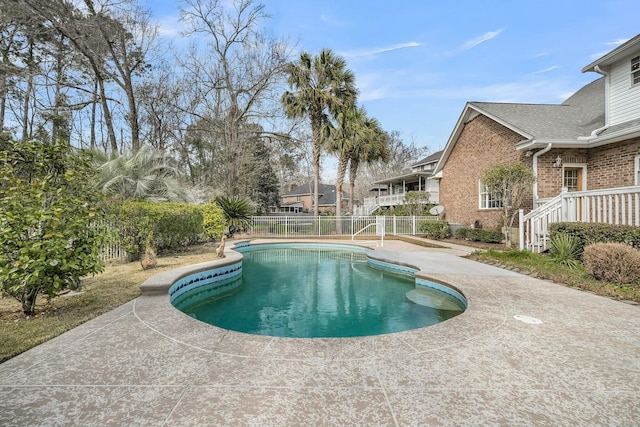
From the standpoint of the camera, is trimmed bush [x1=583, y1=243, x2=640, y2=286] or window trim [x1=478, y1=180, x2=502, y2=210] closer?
trimmed bush [x1=583, y1=243, x2=640, y2=286]

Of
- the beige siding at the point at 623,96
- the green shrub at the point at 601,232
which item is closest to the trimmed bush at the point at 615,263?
the green shrub at the point at 601,232

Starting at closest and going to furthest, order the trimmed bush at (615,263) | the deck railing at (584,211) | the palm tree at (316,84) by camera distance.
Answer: the trimmed bush at (615,263)
the deck railing at (584,211)
the palm tree at (316,84)

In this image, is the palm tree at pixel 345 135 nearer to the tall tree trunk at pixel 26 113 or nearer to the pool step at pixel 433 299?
the pool step at pixel 433 299

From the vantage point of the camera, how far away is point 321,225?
17.6 metres

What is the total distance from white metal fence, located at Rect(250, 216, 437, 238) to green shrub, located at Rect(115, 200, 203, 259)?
6207 millimetres

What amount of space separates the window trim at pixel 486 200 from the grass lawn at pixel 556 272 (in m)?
4.52

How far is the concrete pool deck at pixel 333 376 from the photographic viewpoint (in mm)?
1884

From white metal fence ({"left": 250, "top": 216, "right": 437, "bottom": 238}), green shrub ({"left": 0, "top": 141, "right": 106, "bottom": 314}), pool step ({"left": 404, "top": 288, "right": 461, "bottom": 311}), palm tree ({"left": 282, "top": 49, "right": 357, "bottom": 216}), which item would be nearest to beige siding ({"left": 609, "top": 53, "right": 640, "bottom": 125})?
pool step ({"left": 404, "top": 288, "right": 461, "bottom": 311})

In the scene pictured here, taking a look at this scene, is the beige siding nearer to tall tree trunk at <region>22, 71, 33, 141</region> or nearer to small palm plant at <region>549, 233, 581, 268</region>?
small palm plant at <region>549, 233, 581, 268</region>

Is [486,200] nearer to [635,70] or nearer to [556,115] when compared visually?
[556,115]

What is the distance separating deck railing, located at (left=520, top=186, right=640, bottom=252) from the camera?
6.78 metres

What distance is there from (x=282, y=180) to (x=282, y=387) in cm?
4629

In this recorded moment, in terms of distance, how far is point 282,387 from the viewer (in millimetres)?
2186

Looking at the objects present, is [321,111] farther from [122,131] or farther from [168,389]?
[168,389]
